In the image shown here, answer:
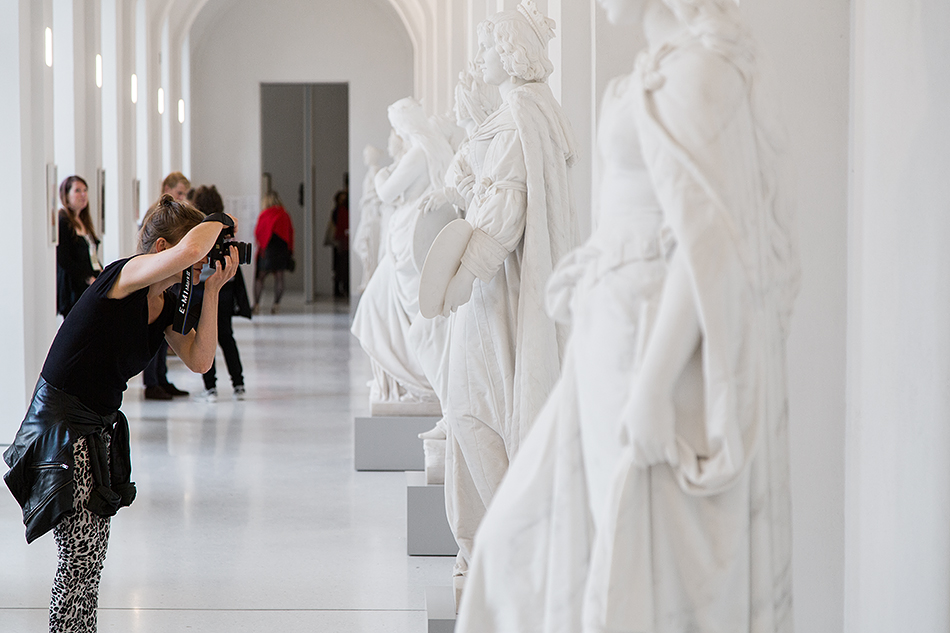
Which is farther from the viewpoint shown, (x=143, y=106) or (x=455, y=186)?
(x=143, y=106)

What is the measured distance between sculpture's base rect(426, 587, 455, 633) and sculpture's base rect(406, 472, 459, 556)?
108 cm

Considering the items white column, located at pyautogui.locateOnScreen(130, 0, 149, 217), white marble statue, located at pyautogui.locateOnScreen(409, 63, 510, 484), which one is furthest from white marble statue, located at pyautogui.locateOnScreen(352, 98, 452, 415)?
white column, located at pyautogui.locateOnScreen(130, 0, 149, 217)

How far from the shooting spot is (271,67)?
65.9 ft

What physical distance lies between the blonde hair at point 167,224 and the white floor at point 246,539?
65.0 inches

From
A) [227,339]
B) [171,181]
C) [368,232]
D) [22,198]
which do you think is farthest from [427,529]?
[368,232]

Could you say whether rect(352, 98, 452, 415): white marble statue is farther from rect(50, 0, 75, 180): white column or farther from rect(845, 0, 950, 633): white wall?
rect(50, 0, 75, 180): white column

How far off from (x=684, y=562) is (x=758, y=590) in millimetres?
167

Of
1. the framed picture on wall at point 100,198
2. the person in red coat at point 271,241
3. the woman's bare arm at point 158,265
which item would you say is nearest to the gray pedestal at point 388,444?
the woman's bare arm at point 158,265

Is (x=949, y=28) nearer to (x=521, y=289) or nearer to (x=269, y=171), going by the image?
(x=521, y=289)

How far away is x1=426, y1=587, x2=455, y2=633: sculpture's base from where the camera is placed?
391cm

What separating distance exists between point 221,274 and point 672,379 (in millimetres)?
2077

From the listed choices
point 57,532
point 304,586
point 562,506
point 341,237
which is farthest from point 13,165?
point 341,237

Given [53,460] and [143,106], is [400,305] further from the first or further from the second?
[143,106]

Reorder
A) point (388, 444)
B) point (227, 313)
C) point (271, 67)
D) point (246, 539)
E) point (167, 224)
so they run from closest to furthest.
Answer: point (167, 224), point (246, 539), point (388, 444), point (227, 313), point (271, 67)
